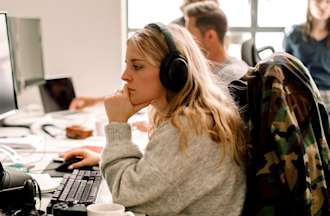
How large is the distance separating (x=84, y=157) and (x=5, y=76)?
0.39 meters

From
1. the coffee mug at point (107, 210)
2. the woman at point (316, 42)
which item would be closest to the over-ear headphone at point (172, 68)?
the coffee mug at point (107, 210)

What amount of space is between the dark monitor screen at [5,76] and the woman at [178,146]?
0.57 m

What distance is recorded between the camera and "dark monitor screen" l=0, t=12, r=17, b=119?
1822 millimetres

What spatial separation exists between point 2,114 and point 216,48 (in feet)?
4.02

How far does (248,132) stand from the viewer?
135 cm

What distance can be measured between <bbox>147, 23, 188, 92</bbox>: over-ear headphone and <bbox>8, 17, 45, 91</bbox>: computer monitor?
145 centimetres

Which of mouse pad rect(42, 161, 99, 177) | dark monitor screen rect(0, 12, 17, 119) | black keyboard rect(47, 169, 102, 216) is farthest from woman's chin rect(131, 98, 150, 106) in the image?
dark monitor screen rect(0, 12, 17, 119)

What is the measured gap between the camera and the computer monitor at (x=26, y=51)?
8.95 feet

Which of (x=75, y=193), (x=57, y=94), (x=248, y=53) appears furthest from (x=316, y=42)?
(x=75, y=193)

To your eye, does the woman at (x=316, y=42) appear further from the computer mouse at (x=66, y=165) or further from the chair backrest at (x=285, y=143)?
the chair backrest at (x=285, y=143)

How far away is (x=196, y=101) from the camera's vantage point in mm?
1372

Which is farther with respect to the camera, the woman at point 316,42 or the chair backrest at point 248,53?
the woman at point 316,42

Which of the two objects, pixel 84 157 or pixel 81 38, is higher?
pixel 81 38

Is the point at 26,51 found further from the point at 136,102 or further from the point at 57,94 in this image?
the point at 136,102
